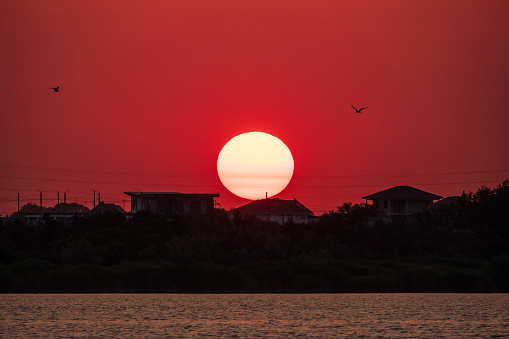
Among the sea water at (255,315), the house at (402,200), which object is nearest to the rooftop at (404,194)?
the house at (402,200)

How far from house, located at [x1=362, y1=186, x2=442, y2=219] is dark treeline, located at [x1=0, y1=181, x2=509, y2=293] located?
63947mm

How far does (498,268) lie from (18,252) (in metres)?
50.9

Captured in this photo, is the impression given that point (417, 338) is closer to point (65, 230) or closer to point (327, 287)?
point (327, 287)

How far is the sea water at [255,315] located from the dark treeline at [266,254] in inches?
69.7

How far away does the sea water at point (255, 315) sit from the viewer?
62.8 metres

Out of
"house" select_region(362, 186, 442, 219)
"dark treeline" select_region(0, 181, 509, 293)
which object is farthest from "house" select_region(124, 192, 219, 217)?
"house" select_region(362, 186, 442, 219)

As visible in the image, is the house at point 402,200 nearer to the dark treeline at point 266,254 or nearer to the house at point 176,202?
the house at point 176,202

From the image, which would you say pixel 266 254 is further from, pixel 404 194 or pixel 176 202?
pixel 404 194

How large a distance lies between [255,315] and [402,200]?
114546 millimetres

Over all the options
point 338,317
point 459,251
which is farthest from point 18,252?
point 459,251

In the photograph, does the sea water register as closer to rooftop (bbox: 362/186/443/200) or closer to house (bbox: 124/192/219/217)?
house (bbox: 124/192/219/217)

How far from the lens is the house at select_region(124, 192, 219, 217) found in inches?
6294

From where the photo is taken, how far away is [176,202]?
526ft

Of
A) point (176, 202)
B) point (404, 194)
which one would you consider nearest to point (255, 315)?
point (176, 202)
